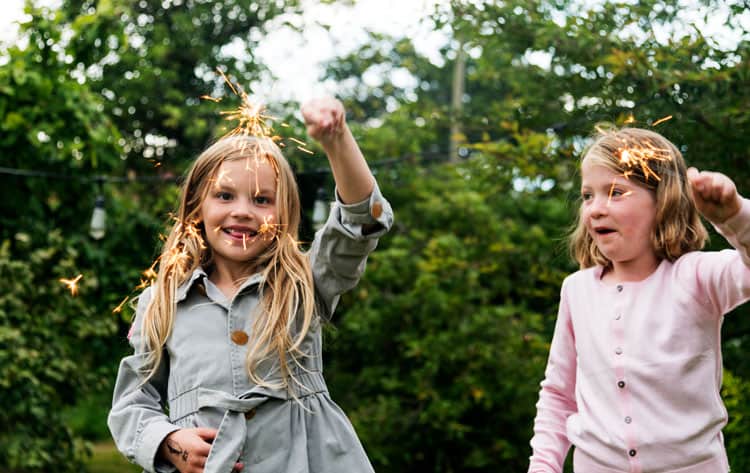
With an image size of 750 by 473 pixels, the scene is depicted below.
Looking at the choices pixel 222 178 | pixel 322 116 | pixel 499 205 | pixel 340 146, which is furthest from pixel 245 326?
pixel 499 205

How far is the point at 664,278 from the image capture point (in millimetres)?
2123

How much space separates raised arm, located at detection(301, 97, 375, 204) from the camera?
177cm

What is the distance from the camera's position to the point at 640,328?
2082mm

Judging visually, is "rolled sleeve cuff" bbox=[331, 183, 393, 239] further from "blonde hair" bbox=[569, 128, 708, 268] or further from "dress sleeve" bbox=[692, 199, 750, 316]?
"dress sleeve" bbox=[692, 199, 750, 316]

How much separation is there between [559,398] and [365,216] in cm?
72

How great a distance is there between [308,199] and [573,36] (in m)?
4.03

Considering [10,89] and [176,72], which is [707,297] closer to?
[10,89]

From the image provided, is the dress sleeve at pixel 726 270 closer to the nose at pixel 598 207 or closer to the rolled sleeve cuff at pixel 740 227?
the rolled sleeve cuff at pixel 740 227

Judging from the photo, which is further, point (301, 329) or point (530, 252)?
point (530, 252)

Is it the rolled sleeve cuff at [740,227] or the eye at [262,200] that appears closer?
the rolled sleeve cuff at [740,227]

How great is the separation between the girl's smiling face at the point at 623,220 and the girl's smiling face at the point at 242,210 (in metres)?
0.77

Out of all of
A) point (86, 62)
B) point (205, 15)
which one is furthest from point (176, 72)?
point (86, 62)

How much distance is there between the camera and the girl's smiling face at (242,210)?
2279 millimetres

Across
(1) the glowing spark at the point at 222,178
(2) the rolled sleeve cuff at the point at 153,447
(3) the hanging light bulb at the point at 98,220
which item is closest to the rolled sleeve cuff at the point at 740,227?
(1) the glowing spark at the point at 222,178
